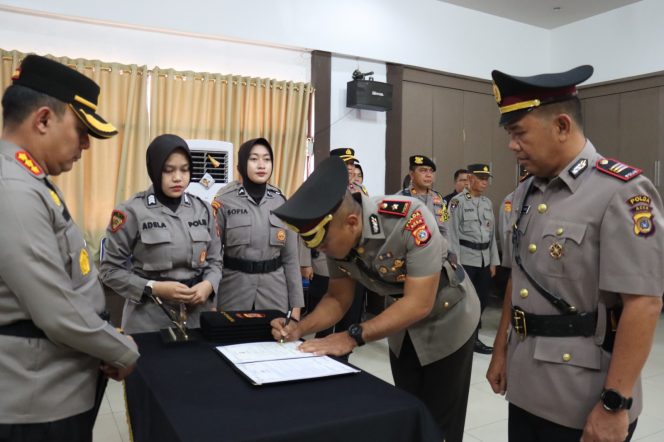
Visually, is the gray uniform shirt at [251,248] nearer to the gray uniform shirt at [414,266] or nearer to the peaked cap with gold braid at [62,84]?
the gray uniform shirt at [414,266]

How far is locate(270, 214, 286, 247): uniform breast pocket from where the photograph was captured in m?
2.81

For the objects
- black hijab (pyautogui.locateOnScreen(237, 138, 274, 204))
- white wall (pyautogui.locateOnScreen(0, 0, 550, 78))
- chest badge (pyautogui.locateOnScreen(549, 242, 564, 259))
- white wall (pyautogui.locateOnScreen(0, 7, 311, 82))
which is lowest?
chest badge (pyautogui.locateOnScreen(549, 242, 564, 259))

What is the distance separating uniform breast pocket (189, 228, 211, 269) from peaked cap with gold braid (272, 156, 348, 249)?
1.01 metres

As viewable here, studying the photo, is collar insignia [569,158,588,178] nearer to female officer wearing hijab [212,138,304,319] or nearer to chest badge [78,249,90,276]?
chest badge [78,249,90,276]

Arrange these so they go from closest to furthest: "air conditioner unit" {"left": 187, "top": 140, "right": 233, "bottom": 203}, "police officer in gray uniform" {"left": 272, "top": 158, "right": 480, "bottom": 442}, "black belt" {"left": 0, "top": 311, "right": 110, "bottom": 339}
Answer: "black belt" {"left": 0, "top": 311, "right": 110, "bottom": 339}
"police officer in gray uniform" {"left": 272, "top": 158, "right": 480, "bottom": 442}
"air conditioner unit" {"left": 187, "top": 140, "right": 233, "bottom": 203}

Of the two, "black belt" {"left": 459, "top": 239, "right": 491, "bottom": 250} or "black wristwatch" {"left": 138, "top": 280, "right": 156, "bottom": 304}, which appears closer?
"black wristwatch" {"left": 138, "top": 280, "right": 156, "bottom": 304}

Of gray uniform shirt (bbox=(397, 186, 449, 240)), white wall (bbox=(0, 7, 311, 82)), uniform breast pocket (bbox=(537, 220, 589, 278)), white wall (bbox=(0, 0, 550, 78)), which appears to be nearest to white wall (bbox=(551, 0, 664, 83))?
white wall (bbox=(0, 0, 550, 78))

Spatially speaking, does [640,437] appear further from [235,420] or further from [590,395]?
[235,420]

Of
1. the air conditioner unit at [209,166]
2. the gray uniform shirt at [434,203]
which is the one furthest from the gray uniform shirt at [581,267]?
the gray uniform shirt at [434,203]

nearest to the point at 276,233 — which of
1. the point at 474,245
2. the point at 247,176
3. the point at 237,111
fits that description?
the point at 247,176

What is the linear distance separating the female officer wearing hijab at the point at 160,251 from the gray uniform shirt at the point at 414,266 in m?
0.82

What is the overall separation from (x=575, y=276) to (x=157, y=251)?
66.6 inches

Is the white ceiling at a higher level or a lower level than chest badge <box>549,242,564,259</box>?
higher

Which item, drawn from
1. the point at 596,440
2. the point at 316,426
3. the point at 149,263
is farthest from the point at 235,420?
the point at 149,263
